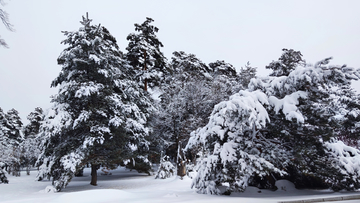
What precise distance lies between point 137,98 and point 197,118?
16.1 feet

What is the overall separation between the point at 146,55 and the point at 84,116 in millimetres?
10414

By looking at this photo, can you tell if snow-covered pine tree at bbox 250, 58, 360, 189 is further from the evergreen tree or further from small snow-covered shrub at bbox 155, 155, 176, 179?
the evergreen tree

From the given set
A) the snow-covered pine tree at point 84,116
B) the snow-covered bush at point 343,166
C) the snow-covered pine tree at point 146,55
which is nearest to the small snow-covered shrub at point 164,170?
the snow-covered pine tree at point 84,116

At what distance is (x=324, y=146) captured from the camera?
7742 mm

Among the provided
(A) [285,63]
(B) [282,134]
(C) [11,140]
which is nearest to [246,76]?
(A) [285,63]

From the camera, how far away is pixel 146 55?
21.1m

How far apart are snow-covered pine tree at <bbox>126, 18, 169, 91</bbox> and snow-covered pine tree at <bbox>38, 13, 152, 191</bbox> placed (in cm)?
574

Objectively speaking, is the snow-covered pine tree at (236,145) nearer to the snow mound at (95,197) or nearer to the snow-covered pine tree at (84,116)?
the snow mound at (95,197)

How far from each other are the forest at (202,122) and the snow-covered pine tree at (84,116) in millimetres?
62

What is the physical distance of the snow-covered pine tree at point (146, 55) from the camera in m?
20.2

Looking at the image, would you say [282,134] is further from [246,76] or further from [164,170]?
[246,76]

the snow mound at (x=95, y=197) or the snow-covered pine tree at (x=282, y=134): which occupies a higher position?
the snow-covered pine tree at (x=282, y=134)

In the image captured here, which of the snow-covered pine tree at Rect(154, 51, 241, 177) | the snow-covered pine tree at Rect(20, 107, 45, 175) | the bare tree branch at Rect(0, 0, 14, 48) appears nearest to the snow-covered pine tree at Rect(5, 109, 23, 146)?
the snow-covered pine tree at Rect(20, 107, 45, 175)

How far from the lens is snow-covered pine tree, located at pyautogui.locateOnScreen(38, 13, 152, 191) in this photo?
39.4ft
